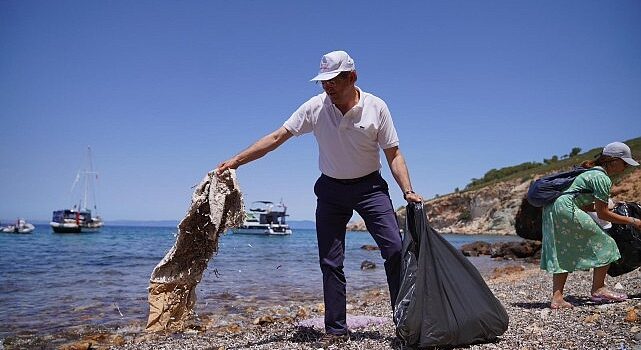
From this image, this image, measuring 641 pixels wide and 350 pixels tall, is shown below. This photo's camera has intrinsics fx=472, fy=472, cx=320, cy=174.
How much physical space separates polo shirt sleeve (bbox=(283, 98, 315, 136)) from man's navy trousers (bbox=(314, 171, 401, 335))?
436 millimetres

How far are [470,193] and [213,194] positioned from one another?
72.4 m

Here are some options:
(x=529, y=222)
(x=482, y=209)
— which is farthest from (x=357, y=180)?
(x=482, y=209)

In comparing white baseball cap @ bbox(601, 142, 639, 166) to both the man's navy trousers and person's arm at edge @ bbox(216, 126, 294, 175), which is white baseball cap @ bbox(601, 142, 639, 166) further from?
person's arm at edge @ bbox(216, 126, 294, 175)

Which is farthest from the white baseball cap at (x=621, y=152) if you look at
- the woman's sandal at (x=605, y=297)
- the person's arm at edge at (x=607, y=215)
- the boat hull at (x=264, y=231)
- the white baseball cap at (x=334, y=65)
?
the boat hull at (x=264, y=231)

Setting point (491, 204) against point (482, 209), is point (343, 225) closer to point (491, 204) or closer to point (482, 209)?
point (491, 204)

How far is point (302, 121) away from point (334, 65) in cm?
58

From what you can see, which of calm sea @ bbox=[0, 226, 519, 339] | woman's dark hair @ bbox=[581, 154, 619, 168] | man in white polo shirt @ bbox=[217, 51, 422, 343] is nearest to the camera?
man in white polo shirt @ bbox=[217, 51, 422, 343]

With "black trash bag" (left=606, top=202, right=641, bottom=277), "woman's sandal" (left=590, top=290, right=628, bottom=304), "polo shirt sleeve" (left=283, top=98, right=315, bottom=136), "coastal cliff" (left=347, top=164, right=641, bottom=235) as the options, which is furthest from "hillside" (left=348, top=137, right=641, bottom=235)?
"polo shirt sleeve" (left=283, top=98, right=315, bottom=136)

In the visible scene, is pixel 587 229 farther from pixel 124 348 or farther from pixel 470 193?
pixel 470 193

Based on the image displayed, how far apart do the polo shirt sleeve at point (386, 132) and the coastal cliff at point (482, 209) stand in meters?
43.7

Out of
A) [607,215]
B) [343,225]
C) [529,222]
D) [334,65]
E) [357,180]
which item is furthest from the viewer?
[529,222]

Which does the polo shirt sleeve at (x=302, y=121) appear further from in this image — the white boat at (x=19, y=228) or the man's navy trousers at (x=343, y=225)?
the white boat at (x=19, y=228)

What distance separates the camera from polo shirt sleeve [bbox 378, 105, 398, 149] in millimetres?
3635

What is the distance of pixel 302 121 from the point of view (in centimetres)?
382
